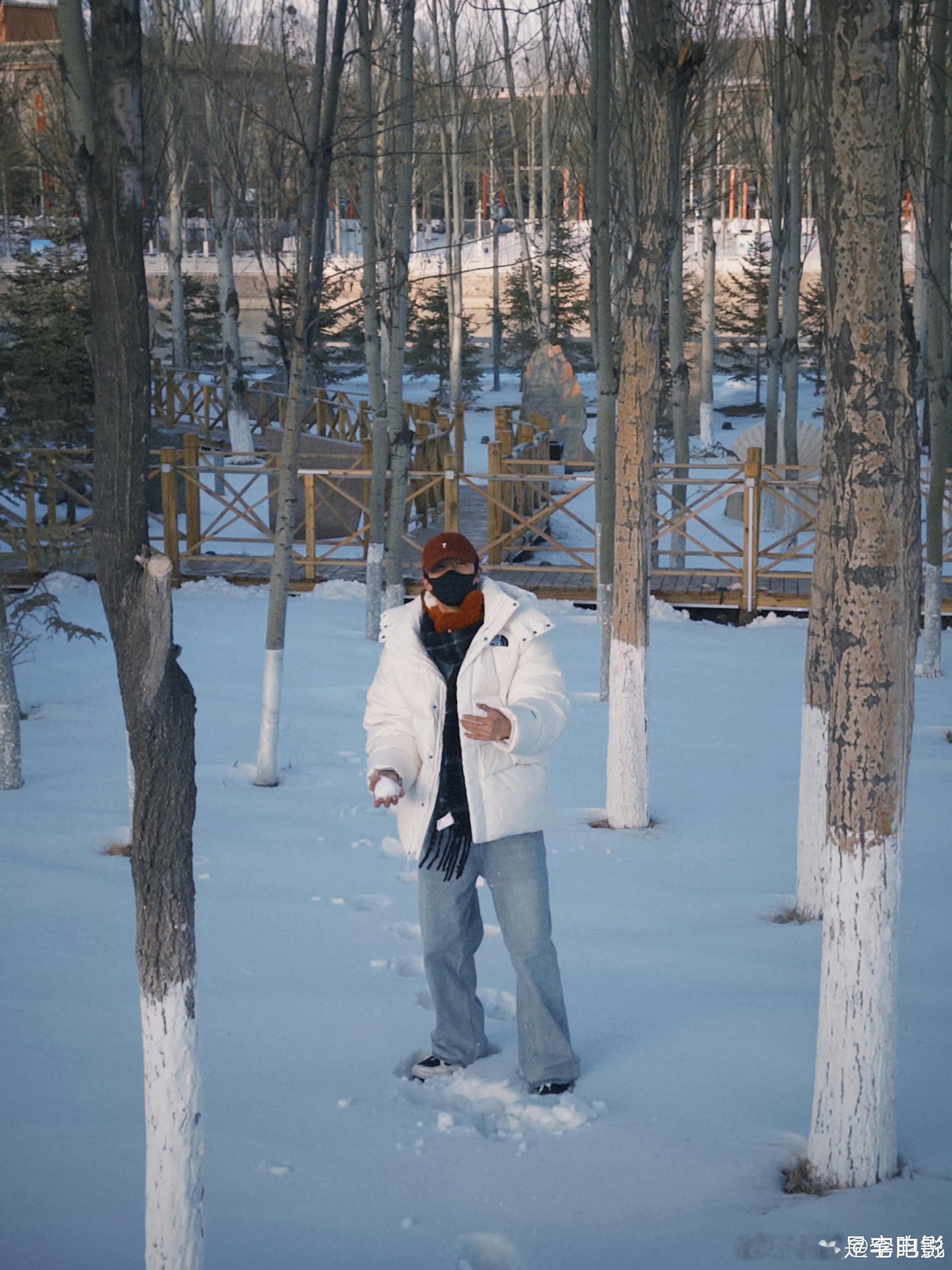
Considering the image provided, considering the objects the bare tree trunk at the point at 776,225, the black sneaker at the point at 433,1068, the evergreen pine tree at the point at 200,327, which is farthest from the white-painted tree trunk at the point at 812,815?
the evergreen pine tree at the point at 200,327

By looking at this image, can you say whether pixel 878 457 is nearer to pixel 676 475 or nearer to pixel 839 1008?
pixel 839 1008

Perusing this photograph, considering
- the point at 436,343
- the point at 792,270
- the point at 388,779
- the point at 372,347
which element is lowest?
the point at 388,779

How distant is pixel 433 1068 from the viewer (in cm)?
312

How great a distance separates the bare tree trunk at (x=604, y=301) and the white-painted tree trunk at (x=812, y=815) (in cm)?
156

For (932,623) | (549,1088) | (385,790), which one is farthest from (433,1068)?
(932,623)

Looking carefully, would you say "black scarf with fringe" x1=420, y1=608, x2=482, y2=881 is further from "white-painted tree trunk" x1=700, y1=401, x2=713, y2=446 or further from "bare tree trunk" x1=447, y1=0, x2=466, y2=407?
"white-painted tree trunk" x1=700, y1=401, x2=713, y2=446

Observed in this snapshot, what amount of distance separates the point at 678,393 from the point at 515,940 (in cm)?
1008

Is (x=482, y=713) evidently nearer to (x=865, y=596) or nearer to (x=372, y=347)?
(x=865, y=596)

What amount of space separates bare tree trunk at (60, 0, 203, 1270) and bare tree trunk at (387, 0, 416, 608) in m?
5.02

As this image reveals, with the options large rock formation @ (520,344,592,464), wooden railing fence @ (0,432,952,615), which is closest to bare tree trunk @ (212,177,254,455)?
wooden railing fence @ (0,432,952,615)

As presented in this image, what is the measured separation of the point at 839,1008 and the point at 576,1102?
72cm

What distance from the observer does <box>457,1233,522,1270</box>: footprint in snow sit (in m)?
2.40

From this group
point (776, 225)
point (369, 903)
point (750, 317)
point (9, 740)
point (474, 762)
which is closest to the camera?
point (474, 762)

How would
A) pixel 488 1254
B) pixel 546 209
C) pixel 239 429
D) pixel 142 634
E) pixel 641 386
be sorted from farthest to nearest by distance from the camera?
pixel 546 209 → pixel 239 429 → pixel 641 386 → pixel 488 1254 → pixel 142 634
